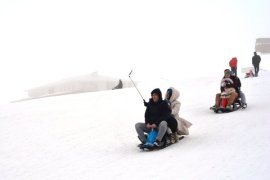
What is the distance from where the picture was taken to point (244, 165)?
5.60 metres

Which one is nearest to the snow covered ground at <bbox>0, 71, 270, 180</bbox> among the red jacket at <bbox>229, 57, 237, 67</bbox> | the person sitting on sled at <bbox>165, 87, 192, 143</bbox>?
the person sitting on sled at <bbox>165, 87, 192, 143</bbox>

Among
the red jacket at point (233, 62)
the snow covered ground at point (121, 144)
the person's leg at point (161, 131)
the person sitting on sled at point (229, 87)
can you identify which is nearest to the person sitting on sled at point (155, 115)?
the person's leg at point (161, 131)

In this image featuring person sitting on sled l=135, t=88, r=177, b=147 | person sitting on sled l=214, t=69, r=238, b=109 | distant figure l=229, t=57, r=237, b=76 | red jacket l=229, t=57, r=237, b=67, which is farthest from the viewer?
red jacket l=229, t=57, r=237, b=67

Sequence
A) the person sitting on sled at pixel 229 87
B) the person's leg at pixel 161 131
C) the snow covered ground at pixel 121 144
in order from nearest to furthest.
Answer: the snow covered ground at pixel 121 144 < the person's leg at pixel 161 131 < the person sitting on sled at pixel 229 87

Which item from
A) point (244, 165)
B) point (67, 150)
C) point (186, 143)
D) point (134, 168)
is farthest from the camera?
point (67, 150)

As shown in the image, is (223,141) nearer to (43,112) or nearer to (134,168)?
(134,168)

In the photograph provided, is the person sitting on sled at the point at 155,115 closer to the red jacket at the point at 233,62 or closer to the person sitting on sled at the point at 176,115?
the person sitting on sled at the point at 176,115

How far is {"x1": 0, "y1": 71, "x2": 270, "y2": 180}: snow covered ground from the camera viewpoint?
6.01m

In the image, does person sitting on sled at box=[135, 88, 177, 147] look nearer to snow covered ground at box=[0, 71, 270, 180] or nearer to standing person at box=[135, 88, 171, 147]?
standing person at box=[135, 88, 171, 147]

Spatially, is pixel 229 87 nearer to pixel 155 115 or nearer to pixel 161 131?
pixel 155 115

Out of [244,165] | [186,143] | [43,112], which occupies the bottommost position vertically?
[43,112]

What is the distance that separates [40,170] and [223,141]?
3.43m

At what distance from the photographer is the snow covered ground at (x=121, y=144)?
19.7ft

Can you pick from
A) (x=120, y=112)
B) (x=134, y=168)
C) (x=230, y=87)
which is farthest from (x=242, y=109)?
(x=134, y=168)
